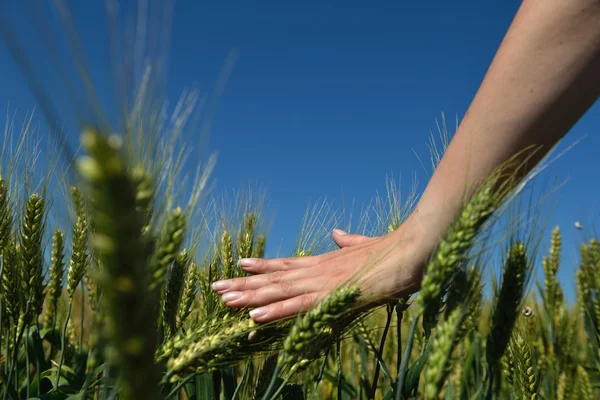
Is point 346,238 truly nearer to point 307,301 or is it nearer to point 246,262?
point 246,262

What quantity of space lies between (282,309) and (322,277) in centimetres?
29

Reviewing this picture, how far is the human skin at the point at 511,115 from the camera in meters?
1.29

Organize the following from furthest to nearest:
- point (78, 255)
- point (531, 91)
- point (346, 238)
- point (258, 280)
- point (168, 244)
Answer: point (346, 238) < point (258, 280) < point (78, 255) < point (531, 91) < point (168, 244)

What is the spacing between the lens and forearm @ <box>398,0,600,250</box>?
1.29 metres

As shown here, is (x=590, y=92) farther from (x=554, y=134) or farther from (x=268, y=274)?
(x=268, y=274)

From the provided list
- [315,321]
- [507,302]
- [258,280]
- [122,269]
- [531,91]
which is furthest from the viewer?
[258,280]

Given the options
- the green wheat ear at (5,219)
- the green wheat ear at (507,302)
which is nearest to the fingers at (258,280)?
the green wheat ear at (5,219)

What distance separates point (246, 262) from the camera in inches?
72.2

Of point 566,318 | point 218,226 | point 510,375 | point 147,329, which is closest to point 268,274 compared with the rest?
point 218,226

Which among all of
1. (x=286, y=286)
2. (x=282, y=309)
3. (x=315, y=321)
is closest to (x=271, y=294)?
(x=286, y=286)

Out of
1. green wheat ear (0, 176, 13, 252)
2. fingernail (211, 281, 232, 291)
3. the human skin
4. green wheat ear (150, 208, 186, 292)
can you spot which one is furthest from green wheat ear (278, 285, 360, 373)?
green wheat ear (0, 176, 13, 252)

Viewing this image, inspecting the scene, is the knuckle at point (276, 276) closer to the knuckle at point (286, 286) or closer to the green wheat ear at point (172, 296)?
A: the knuckle at point (286, 286)

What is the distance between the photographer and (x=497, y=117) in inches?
53.3

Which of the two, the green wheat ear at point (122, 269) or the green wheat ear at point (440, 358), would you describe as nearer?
the green wheat ear at point (122, 269)
